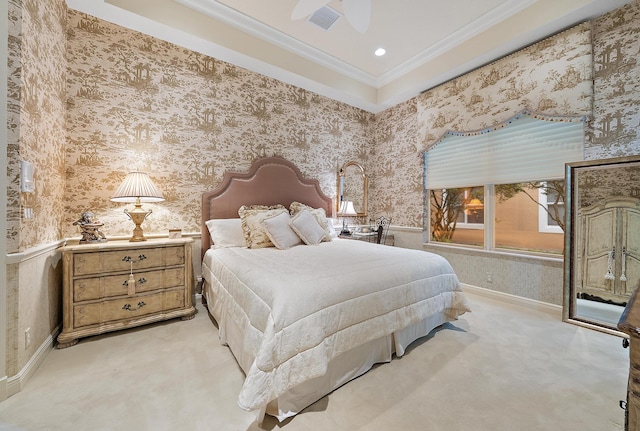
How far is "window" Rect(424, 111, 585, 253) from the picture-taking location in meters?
2.88

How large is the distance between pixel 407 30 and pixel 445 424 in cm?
395

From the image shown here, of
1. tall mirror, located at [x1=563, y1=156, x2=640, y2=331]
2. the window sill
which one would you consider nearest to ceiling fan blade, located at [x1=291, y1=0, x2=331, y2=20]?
tall mirror, located at [x1=563, y1=156, x2=640, y2=331]

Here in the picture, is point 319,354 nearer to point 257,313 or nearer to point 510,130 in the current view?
point 257,313

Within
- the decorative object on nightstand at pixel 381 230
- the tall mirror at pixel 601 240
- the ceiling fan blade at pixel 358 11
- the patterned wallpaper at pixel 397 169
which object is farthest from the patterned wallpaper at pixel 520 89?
the ceiling fan blade at pixel 358 11

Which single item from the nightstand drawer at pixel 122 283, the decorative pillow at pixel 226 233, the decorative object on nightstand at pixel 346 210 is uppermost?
the decorative object on nightstand at pixel 346 210

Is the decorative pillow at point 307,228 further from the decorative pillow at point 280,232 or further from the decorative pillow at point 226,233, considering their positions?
the decorative pillow at point 226,233

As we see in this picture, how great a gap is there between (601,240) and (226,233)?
379 centimetres

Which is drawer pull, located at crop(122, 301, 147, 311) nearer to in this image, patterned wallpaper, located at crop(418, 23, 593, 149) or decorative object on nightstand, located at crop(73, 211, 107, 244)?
decorative object on nightstand, located at crop(73, 211, 107, 244)

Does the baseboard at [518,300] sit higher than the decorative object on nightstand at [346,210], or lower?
lower

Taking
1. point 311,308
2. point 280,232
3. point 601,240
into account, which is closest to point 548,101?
point 601,240

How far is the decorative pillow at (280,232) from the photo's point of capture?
2.84 meters

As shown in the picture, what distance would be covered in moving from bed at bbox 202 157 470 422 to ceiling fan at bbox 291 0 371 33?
2075 millimetres

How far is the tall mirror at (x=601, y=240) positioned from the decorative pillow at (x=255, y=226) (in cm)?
308

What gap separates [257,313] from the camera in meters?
Result: 1.52
